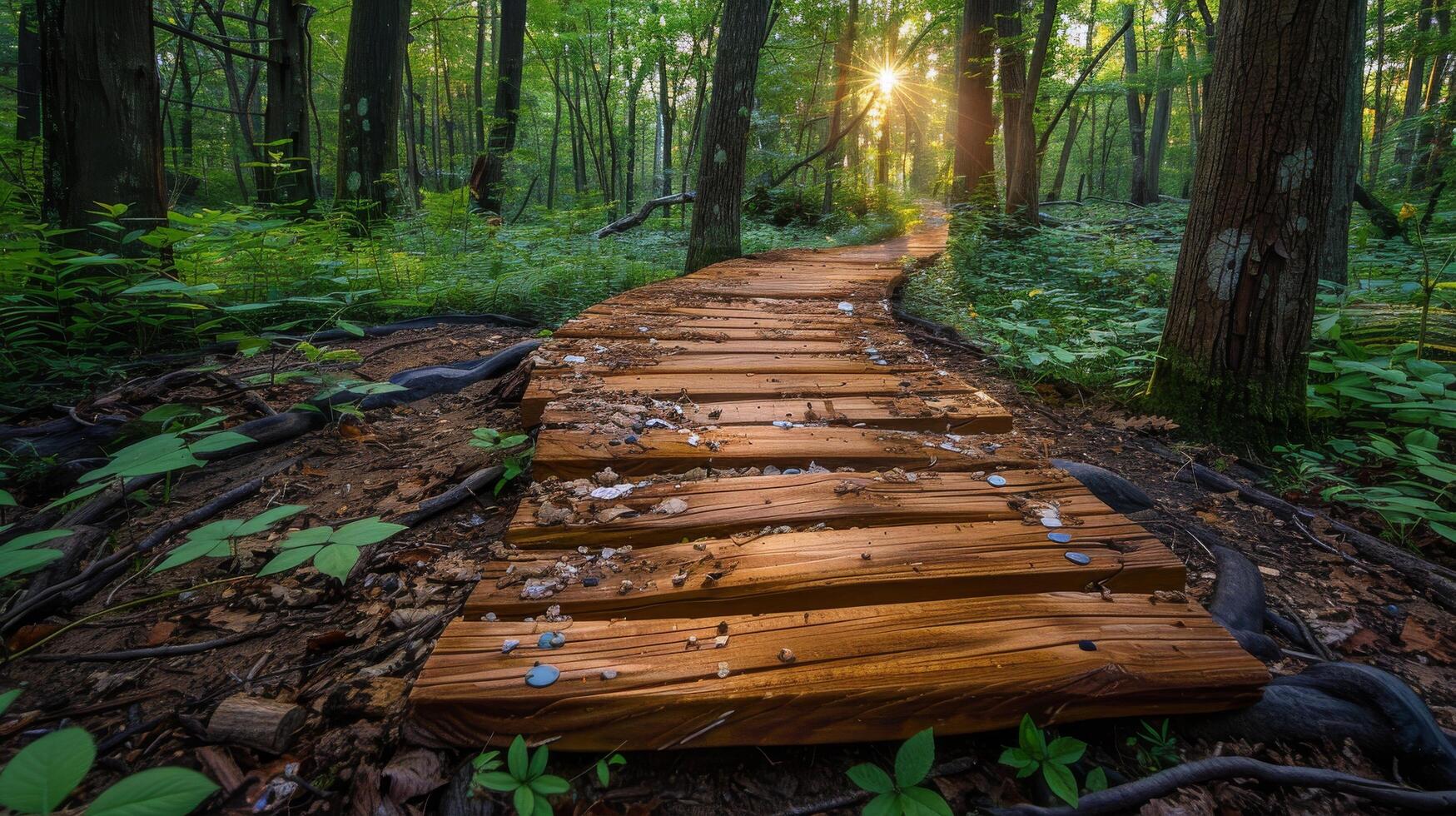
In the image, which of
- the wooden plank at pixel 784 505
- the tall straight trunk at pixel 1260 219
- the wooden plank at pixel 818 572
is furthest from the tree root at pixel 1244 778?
the tall straight trunk at pixel 1260 219

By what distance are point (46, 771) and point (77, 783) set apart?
0.05 m

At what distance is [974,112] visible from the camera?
35.7 feet

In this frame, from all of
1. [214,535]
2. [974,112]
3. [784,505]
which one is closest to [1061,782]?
[784,505]

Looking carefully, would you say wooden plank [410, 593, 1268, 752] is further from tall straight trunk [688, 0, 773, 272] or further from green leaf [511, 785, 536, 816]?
tall straight trunk [688, 0, 773, 272]

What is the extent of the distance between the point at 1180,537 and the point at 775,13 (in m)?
14.4

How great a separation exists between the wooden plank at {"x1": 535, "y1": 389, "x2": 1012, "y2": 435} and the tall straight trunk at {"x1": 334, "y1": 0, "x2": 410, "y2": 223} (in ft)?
20.2

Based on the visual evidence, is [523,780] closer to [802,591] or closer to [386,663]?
[386,663]

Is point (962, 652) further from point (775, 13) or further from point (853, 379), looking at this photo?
point (775, 13)

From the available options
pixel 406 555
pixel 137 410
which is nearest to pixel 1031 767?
pixel 406 555

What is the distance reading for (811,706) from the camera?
3.52ft

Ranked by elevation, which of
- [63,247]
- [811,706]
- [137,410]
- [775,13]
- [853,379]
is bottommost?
[811,706]

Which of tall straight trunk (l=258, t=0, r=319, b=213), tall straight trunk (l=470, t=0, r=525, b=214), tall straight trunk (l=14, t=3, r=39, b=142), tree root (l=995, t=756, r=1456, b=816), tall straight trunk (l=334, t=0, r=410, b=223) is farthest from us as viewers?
tall straight trunk (l=470, t=0, r=525, b=214)

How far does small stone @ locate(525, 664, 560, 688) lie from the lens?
1072 mm

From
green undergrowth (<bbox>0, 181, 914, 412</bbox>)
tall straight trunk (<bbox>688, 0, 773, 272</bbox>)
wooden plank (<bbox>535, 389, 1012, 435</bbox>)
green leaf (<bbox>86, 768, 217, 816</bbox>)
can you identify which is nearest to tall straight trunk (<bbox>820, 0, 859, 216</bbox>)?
tall straight trunk (<bbox>688, 0, 773, 272</bbox>)
